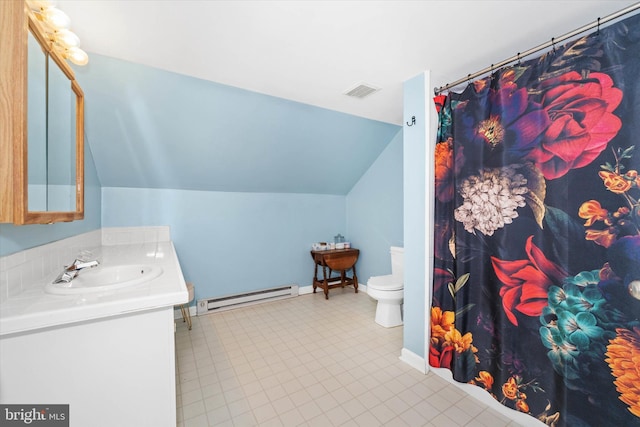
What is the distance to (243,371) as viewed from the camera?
80.4 inches

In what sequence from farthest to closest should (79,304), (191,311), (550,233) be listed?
(191,311), (550,233), (79,304)

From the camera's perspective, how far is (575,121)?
131cm

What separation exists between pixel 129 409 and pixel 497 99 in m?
2.41

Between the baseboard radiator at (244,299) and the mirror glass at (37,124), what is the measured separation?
7.12ft

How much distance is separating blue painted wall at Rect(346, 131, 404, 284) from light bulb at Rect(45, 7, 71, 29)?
297 cm

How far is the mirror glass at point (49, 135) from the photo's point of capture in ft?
3.67

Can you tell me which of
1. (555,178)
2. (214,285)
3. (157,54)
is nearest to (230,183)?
(214,285)

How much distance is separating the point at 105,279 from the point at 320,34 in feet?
6.07

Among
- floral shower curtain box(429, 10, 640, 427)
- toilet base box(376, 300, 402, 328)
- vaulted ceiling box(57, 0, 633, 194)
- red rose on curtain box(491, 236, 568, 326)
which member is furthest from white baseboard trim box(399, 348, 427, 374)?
vaulted ceiling box(57, 0, 633, 194)

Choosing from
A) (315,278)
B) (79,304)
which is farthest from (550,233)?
(315,278)

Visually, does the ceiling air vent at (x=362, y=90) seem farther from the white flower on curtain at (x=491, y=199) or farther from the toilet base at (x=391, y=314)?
the toilet base at (x=391, y=314)

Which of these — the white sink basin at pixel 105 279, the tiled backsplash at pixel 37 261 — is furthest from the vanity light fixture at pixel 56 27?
the white sink basin at pixel 105 279

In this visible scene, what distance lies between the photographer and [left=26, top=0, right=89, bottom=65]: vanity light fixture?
3.79ft

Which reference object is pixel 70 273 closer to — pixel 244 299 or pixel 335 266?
pixel 244 299
